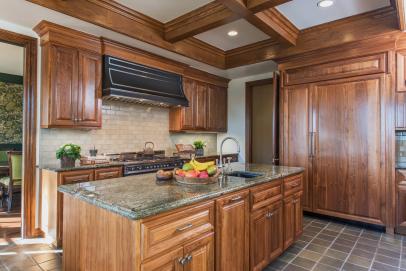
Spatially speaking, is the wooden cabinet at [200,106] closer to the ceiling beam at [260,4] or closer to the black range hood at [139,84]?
the black range hood at [139,84]

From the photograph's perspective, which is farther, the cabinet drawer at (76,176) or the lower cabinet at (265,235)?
the cabinet drawer at (76,176)

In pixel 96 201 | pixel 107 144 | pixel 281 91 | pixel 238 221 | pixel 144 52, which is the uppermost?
pixel 144 52

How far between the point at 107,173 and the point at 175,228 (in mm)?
2042

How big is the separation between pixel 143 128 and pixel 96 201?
3.10 metres

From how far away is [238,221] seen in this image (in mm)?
1924

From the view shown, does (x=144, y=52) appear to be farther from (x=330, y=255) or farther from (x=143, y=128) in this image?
(x=330, y=255)

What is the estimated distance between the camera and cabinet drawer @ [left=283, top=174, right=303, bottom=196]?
2562 millimetres

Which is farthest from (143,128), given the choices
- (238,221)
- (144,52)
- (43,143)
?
(238,221)

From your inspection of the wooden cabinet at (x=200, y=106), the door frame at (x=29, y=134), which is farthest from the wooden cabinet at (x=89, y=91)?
the wooden cabinet at (x=200, y=106)

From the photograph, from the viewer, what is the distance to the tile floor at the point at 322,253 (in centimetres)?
A: 243

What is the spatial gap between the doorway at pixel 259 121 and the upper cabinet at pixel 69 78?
3187 millimetres

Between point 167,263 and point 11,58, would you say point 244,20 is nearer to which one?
point 167,263

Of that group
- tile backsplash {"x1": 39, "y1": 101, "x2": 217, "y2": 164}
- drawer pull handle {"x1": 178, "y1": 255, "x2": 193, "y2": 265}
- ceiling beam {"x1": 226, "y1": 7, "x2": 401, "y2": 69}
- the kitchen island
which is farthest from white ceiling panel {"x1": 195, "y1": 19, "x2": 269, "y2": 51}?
drawer pull handle {"x1": 178, "y1": 255, "x2": 193, "y2": 265}

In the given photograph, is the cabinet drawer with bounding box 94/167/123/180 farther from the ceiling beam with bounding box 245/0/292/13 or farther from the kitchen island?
the ceiling beam with bounding box 245/0/292/13
